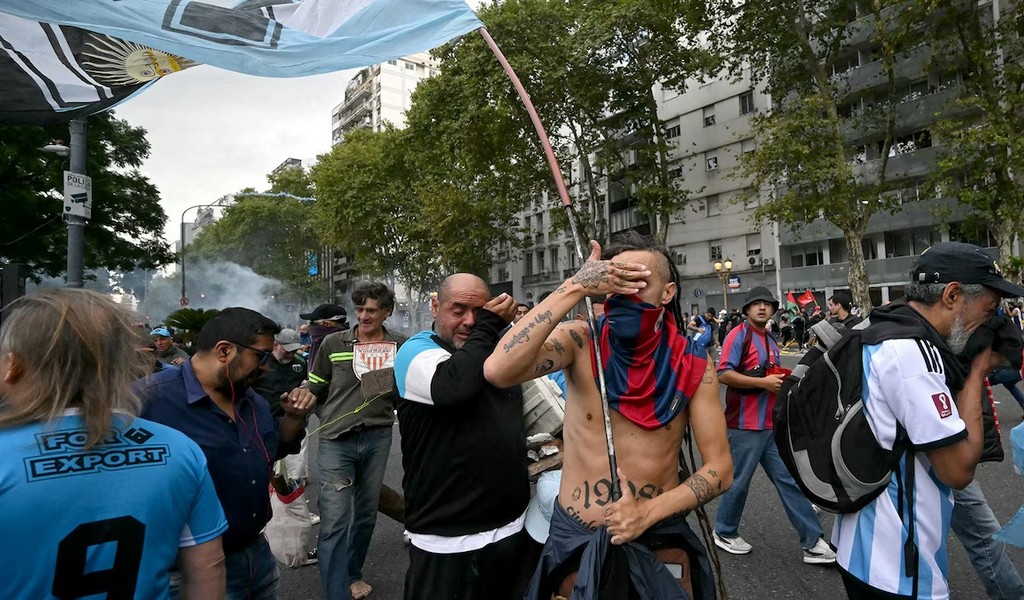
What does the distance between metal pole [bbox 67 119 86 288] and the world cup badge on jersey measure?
5705mm

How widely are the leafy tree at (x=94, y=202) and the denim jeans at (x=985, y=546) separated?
14.8 metres

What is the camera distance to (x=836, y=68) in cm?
3155

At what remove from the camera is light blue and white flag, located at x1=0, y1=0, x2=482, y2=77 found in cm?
295

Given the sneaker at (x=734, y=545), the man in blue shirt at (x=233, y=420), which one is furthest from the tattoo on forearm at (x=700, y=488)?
the sneaker at (x=734, y=545)

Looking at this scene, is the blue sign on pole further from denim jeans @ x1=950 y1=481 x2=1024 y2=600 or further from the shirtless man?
the shirtless man

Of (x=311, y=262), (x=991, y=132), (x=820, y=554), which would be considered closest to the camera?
(x=820, y=554)

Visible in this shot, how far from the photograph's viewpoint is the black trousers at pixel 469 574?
2451mm

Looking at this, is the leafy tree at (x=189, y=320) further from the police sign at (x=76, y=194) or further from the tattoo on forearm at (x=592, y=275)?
the tattoo on forearm at (x=592, y=275)

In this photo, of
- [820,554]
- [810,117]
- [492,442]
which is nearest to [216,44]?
[492,442]

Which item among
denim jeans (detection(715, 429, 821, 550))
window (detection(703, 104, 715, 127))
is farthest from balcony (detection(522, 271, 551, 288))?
denim jeans (detection(715, 429, 821, 550))

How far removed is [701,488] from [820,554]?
9.61 ft

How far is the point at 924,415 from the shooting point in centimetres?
202

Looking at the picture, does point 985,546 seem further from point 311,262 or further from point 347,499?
point 311,262

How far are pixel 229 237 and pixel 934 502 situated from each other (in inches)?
2483
